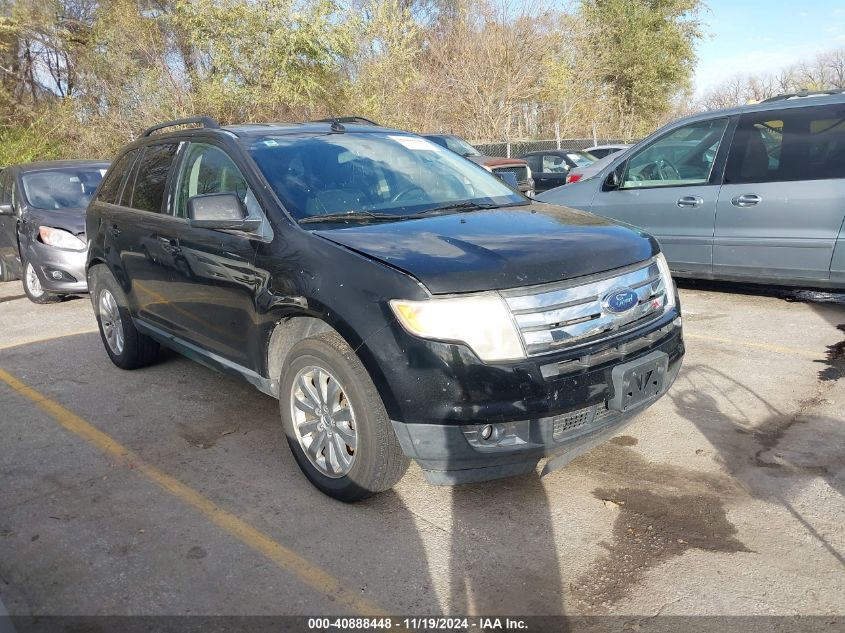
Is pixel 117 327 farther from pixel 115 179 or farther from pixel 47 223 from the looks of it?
pixel 47 223

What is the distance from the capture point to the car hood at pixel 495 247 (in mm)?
2920

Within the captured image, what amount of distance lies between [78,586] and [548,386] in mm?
1999

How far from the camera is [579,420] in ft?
9.93

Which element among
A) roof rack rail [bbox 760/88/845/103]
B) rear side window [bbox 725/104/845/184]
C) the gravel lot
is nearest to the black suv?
the gravel lot

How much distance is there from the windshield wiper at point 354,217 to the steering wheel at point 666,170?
13.7 feet

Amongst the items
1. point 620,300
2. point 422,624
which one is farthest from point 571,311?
point 422,624

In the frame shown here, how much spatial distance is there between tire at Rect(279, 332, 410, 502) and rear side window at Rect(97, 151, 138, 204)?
2701mm

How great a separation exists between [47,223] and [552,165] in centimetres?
1239

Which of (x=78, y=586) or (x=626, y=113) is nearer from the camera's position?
(x=78, y=586)

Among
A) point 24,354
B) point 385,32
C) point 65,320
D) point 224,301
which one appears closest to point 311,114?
point 385,32

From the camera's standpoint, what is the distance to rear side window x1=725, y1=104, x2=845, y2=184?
5.95m

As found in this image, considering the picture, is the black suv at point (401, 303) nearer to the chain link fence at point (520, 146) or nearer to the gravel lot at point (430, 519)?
the gravel lot at point (430, 519)

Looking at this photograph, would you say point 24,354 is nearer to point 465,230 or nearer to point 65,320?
point 65,320

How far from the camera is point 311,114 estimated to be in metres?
20.3
